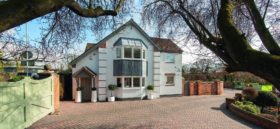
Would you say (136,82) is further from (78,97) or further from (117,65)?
(78,97)

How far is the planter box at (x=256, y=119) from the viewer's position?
11.4 m

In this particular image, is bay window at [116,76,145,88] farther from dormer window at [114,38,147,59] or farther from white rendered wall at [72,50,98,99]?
white rendered wall at [72,50,98,99]

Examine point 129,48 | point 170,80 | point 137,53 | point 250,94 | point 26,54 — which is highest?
point 129,48

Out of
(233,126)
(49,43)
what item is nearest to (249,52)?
(49,43)

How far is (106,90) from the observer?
22.4 meters

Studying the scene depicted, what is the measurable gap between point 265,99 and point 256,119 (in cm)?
566

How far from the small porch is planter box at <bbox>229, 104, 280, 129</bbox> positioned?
11.8 m

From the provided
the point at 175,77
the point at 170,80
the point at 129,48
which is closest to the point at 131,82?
the point at 129,48

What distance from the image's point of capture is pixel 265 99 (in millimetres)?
17859

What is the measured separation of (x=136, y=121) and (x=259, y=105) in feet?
33.2

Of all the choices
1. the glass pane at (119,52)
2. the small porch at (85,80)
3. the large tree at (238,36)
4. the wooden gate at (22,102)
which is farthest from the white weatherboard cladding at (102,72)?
the large tree at (238,36)

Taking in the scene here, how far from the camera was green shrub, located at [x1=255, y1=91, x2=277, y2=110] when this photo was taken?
17.7 m

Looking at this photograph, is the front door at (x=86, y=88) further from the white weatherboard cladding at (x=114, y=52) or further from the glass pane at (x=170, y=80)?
the glass pane at (x=170, y=80)

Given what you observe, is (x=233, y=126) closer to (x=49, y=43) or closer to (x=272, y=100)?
(x=272, y=100)
